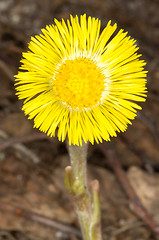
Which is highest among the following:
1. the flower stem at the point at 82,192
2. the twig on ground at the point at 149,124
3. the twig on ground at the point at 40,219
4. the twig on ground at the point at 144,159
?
the twig on ground at the point at 149,124

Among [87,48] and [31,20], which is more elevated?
[31,20]

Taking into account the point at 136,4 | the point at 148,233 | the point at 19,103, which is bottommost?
the point at 148,233

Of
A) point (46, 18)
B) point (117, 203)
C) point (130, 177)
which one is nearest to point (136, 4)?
point (46, 18)

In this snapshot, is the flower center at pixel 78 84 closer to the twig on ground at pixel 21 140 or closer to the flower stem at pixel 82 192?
the flower stem at pixel 82 192

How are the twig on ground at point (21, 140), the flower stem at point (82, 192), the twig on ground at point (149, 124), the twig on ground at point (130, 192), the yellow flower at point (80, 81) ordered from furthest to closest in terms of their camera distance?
the twig on ground at point (149, 124)
the twig on ground at point (21, 140)
the twig on ground at point (130, 192)
the flower stem at point (82, 192)
the yellow flower at point (80, 81)

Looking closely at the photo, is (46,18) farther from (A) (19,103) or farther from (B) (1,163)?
(B) (1,163)

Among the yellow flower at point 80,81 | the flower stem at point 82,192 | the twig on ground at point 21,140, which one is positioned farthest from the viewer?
the twig on ground at point 21,140

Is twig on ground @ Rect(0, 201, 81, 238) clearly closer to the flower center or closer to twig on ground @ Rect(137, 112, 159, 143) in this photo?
twig on ground @ Rect(137, 112, 159, 143)

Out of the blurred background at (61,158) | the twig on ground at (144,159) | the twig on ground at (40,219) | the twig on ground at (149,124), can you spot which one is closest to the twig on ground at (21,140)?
the blurred background at (61,158)
